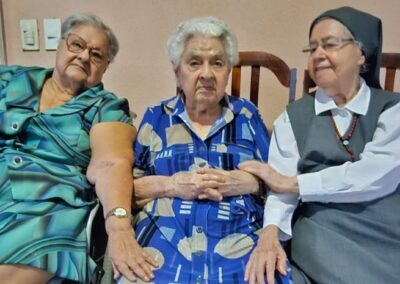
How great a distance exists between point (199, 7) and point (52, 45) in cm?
71

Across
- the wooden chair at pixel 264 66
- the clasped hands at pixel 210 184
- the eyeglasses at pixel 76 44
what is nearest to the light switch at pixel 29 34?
the eyeglasses at pixel 76 44

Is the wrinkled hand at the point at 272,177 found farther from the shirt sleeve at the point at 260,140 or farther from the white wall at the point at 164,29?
the white wall at the point at 164,29

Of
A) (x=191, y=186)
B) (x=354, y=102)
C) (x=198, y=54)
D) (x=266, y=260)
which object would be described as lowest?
(x=266, y=260)

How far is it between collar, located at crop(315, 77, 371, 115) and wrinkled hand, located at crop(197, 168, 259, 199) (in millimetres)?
290

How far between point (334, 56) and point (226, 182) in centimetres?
48

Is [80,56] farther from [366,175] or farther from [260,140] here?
[366,175]

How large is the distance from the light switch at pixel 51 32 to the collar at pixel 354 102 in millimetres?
1228

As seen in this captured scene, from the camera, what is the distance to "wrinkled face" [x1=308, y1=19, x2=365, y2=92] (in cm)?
108

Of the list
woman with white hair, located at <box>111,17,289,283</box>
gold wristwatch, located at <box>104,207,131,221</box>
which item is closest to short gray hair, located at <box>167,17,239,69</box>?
woman with white hair, located at <box>111,17,289,283</box>

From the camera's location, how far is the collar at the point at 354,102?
1.12m

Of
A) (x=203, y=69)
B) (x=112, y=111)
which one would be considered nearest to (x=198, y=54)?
(x=203, y=69)

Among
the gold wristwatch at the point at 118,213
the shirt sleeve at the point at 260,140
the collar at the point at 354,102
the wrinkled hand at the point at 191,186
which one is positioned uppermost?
the collar at the point at 354,102

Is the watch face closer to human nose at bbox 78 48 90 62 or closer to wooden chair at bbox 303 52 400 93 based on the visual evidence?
human nose at bbox 78 48 90 62

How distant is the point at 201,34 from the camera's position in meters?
1.24
